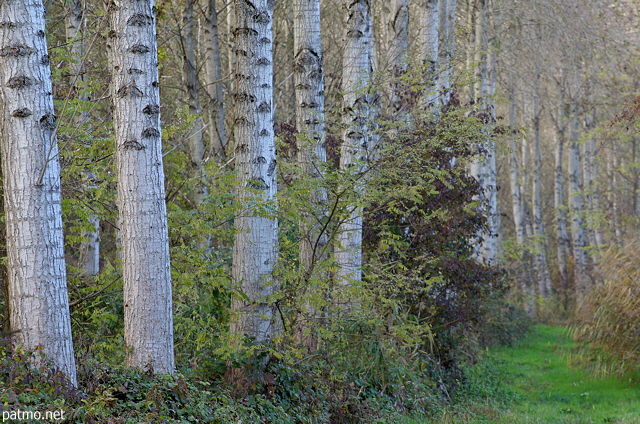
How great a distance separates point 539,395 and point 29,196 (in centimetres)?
1013

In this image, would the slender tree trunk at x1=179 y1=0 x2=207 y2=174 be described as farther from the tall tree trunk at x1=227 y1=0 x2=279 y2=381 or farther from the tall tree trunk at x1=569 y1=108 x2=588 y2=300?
the tall tree trunk at x1=569 y1=108 x2=588 y2=300

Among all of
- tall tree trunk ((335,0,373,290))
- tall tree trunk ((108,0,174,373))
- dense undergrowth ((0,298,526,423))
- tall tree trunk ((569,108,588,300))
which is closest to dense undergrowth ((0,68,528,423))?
dense undergrowth ((0,298,526,423))

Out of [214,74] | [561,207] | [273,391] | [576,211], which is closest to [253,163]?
[273,391]

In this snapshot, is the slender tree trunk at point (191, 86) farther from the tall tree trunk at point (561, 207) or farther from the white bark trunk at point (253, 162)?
the tall tree trunk at point (561, 207)

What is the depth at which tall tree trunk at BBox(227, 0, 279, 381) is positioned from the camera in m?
7.06

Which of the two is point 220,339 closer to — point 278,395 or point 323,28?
point 278,395

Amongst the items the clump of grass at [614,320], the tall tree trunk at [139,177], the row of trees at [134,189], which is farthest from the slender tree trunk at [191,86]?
the clump of grass at [614,320]

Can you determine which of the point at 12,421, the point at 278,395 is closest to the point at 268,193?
the point at 278,395

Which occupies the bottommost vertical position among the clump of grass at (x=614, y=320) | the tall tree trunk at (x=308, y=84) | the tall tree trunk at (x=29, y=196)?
the clump of grass at (x=614, y=320)

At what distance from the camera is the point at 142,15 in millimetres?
5543

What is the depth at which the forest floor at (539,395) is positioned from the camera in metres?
9.61

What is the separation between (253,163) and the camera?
23.3 ft

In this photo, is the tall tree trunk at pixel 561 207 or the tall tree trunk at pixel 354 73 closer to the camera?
the tall tree trunk at pixel 354 73

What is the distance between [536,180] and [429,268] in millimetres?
17982
